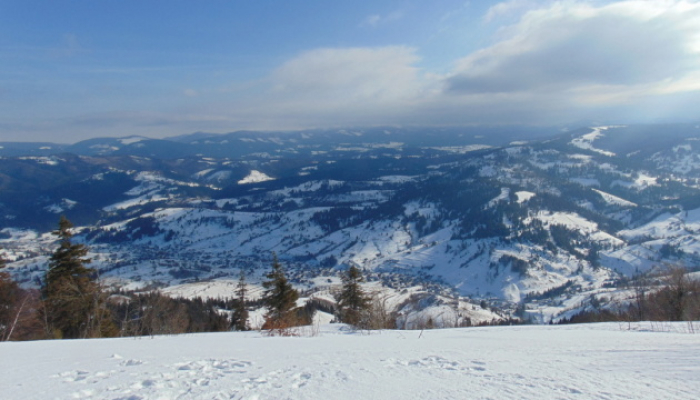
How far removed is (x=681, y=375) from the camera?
552cm

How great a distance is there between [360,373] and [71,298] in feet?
75.4

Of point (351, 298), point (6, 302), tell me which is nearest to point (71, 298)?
point (6, 302)

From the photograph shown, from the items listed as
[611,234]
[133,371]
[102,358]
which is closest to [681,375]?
[133,371]

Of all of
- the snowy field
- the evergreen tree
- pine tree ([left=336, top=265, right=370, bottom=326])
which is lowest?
pine tree ([left=336, top=265, right=370, bottom=326])

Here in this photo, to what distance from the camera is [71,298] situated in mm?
21578

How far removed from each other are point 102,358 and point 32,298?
750 inches

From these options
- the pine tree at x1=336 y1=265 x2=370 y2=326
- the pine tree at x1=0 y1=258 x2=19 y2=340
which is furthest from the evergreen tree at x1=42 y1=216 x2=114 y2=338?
the pine tree at x1=336 y1=265 x2=370 y2=326

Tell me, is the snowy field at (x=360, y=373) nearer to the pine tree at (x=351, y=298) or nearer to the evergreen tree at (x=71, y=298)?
the evergreen tree at (x=71, y=298)

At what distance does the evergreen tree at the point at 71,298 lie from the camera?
22016 millimetres

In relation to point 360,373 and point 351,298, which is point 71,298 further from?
point 360,373

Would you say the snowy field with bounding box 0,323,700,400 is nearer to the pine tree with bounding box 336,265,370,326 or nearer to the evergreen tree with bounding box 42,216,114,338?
the evergreen tree with bounding box 42,216,114,338

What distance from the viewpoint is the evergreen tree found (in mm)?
22016

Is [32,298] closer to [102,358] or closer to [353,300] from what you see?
[102,358]

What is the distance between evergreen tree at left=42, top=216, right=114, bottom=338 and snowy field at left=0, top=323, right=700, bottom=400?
15467mm
